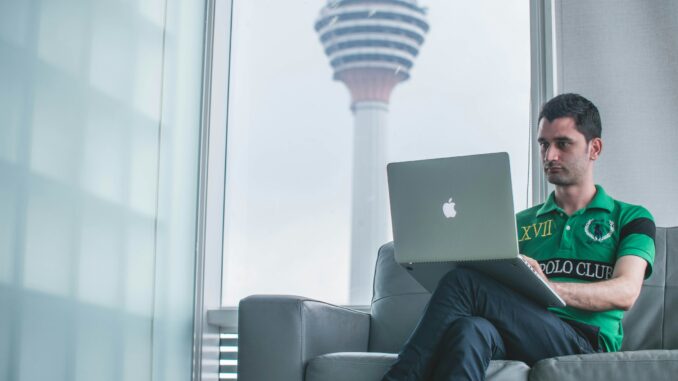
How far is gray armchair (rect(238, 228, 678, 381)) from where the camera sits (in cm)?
214

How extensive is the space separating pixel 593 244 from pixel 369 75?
1588mm

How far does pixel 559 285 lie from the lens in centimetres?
238

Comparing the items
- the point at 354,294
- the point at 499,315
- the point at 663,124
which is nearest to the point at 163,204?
the point at 354,294

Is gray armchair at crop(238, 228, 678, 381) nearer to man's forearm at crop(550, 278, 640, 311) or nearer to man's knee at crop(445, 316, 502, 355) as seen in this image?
man's knee at crop(445, 316, 502, 355)

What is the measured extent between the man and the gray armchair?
122 mm

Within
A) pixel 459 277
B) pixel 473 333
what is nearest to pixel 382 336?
pixel 459 277

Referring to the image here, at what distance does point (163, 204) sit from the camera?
11.1ft

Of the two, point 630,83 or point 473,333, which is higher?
point 630,83

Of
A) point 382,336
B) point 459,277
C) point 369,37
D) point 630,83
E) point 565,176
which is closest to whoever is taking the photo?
point 459,277

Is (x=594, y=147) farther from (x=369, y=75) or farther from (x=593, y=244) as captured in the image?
(x=369, y=75)

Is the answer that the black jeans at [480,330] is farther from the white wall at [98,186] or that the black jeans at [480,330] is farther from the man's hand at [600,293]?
the white wall at [98,186]

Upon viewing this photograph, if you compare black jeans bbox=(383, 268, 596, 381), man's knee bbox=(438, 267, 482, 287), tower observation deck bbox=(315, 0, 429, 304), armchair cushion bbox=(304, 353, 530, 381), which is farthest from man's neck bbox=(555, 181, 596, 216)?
tower observation deck bbox=(315, 0, 429, 304)

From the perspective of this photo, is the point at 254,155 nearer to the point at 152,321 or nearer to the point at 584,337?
the point at 152,321

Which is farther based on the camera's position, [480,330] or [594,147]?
[594,147]
